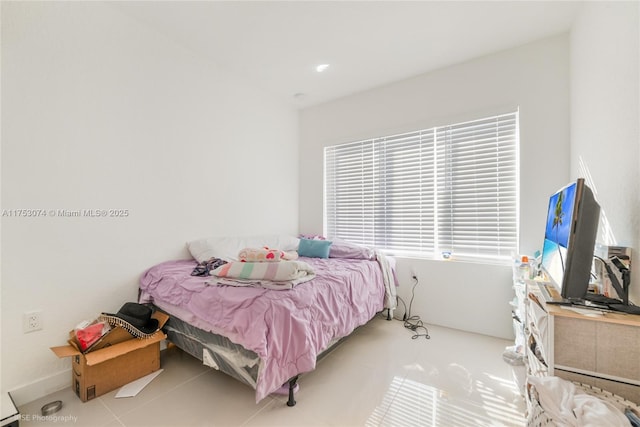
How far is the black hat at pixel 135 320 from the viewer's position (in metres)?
1.78

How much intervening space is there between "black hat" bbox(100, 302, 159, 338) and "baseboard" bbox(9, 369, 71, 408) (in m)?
0.44

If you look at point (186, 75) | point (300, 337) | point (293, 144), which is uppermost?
point (186, 75)

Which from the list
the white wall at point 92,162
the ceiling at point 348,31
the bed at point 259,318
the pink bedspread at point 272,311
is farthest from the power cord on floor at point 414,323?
the ceiling at point 348,31

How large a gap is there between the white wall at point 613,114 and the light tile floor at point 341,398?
1.06 meters

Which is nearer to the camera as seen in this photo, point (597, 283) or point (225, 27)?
point (597, 283)

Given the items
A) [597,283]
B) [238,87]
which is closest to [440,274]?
[597,283]

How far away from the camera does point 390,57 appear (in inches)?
105

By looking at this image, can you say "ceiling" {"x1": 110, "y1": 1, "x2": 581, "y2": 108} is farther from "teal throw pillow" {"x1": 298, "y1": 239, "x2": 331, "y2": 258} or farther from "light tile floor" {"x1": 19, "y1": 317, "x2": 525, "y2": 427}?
"light tile floor" {"x1": 19, "y1": 317, "x2": 525, "y2": 427}

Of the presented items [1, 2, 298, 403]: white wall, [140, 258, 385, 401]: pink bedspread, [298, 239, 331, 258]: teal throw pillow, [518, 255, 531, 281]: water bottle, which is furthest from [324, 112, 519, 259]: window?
[1, 2, 298, 403]: white wall

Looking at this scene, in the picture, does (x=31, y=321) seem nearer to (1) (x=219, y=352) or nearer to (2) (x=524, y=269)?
(1) (x=219, y=352)

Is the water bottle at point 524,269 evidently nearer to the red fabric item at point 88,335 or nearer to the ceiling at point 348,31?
the ceiling at point 348,31

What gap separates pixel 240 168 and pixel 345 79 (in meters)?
1.62

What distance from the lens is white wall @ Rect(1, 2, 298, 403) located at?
1640mm

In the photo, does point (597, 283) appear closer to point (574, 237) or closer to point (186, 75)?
point (574, 237)
